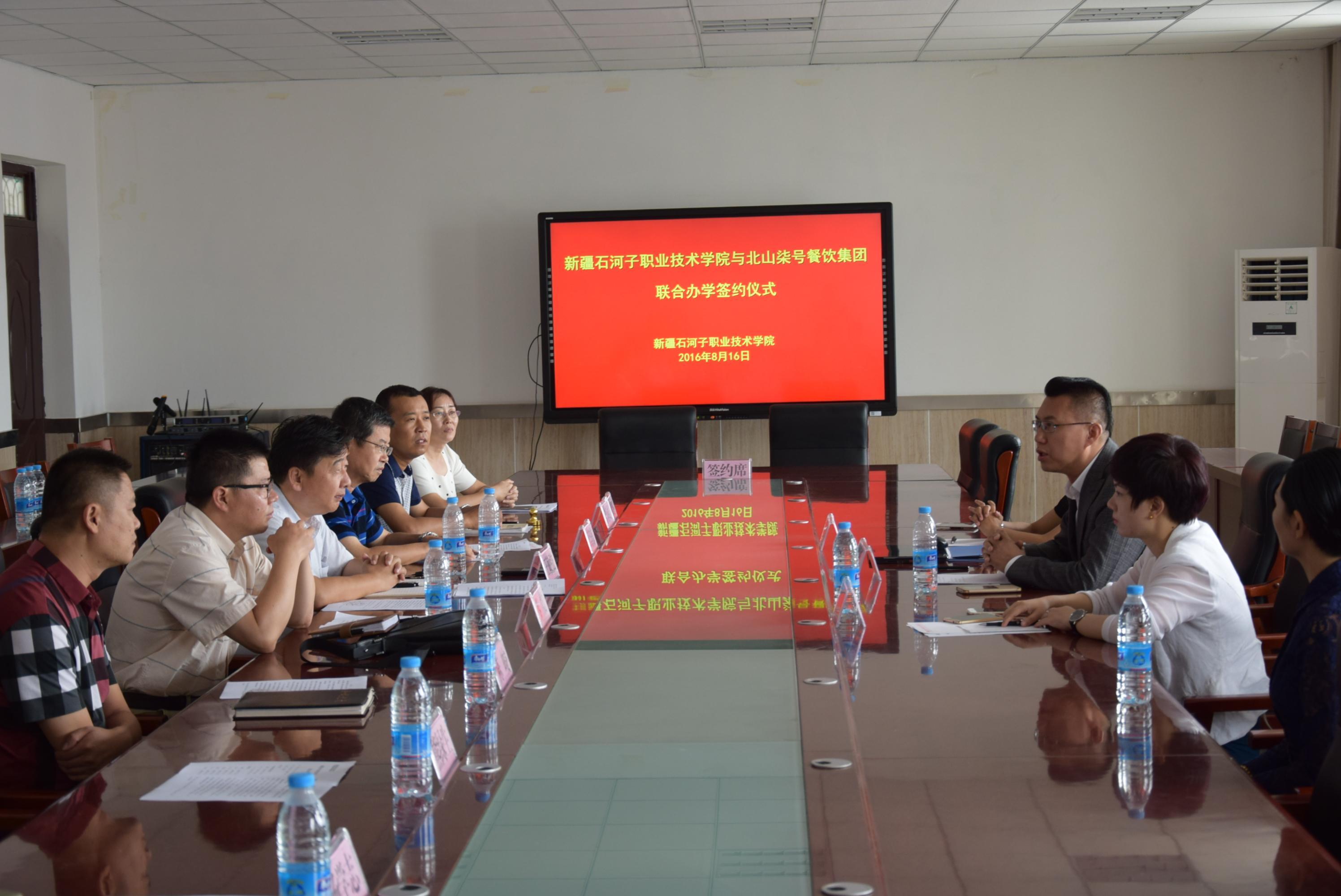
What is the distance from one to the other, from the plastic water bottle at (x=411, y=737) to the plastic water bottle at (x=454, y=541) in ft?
5.37

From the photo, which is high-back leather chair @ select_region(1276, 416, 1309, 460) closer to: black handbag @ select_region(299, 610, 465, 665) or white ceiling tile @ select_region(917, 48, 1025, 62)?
white ceiling tile @ select_region(917, 48, 1025, 62)

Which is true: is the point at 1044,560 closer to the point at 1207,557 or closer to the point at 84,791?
the point at 1207,557

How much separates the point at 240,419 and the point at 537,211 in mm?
2202

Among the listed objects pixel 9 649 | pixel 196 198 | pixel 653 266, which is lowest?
pixel 9 649

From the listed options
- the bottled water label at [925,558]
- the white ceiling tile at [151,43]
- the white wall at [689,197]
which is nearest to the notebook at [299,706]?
the bottled water label at [925,558]

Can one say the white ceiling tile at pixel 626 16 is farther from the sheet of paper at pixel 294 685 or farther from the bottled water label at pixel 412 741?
the bottled water label at pixel 412 741

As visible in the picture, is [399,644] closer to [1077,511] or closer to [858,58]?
[1077,511]

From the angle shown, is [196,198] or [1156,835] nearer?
[1156,835]

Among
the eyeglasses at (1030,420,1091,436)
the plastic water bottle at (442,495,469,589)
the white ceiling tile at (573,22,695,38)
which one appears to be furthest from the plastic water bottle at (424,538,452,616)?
the white ceiling tile at (573,22,695,38)

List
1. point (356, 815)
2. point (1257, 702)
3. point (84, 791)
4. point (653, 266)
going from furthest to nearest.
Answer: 1. point (653, 266)
2. point (1257, 702)
3. point (84, 791)
4. point (356, 815)

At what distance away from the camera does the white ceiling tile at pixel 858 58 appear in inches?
269

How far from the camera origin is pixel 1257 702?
2.29 meters

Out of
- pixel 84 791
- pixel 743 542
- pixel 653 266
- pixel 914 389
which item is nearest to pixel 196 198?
pixel 653 266

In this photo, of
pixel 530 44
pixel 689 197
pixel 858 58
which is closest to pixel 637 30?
pixel 530 44
